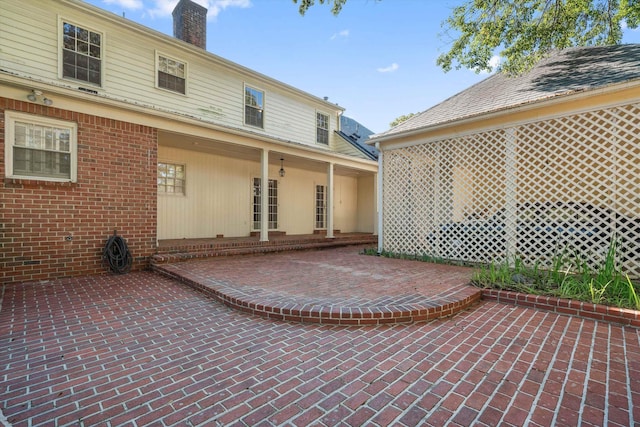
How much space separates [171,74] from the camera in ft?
26.2

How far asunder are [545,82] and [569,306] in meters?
4.90

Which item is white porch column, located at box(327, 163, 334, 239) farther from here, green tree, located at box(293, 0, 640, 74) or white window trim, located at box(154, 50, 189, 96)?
white window trim, located at box(154, 50, 189, 96)

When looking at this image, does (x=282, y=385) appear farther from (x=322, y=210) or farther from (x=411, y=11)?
(x=322, y=210)

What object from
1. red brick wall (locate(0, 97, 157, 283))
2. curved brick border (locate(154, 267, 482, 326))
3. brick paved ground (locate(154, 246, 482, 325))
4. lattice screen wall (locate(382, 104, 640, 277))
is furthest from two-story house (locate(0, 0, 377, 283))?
curved brick border (locate(154, 267, 482, 326))

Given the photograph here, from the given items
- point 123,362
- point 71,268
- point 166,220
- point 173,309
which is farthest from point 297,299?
point 166,220

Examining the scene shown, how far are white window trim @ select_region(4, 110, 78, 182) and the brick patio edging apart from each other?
699 centimetres

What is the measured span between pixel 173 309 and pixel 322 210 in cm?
891

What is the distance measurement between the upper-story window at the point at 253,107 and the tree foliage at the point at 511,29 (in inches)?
225

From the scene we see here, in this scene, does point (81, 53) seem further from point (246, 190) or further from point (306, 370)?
point (306, 370)

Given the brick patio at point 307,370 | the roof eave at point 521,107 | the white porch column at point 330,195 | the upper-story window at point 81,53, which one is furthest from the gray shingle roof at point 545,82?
the upper-story window at point 81,53

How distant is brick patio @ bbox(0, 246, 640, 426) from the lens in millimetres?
1751

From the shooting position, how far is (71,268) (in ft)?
16.7

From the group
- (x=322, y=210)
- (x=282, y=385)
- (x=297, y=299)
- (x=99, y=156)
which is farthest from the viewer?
(x=322, y=210)

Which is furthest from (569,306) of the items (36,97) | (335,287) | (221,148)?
(36,97)
